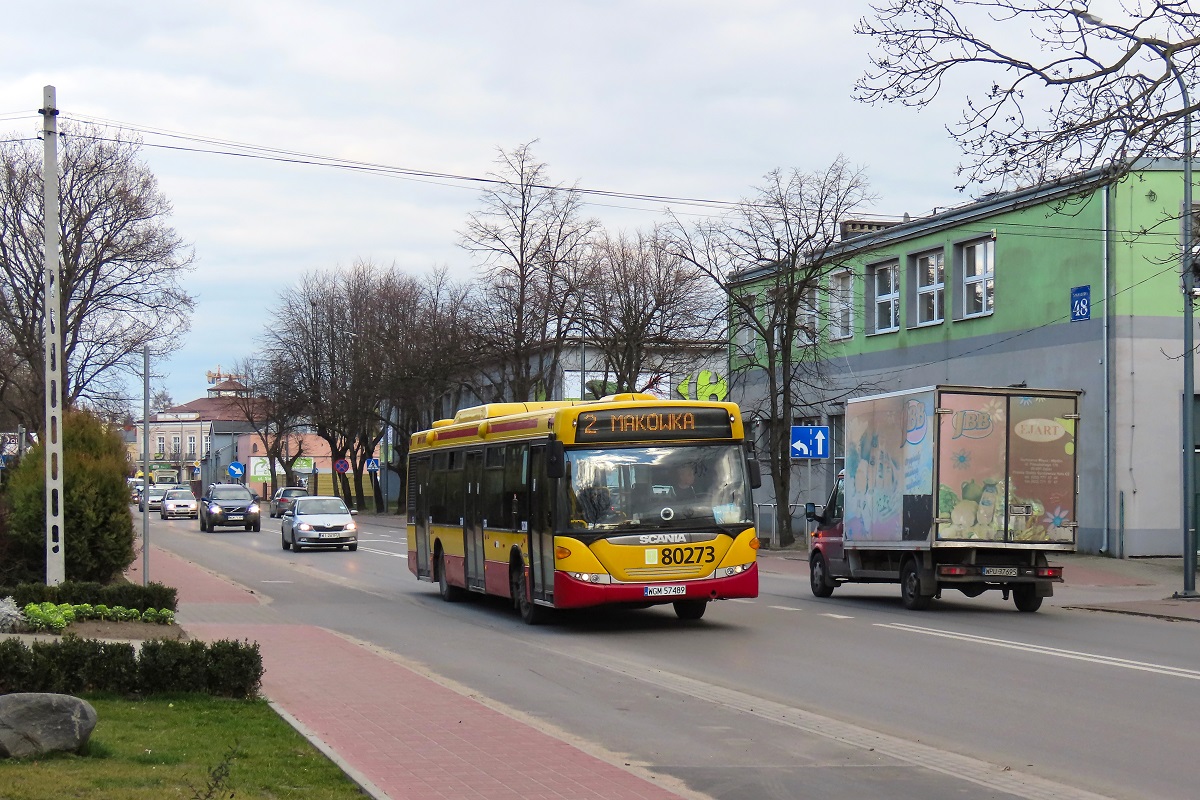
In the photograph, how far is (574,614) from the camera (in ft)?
63.3

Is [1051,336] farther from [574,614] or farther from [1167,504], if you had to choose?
[574,614]

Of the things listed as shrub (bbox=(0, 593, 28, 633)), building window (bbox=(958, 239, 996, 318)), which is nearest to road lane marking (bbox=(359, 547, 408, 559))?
building window (bbox=(958, 239, 996, 318))

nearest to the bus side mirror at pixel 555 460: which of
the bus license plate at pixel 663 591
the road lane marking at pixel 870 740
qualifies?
the bus license plate at pixel 663 591

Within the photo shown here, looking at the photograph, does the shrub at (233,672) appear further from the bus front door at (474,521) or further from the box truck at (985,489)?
the box truck at (985,489)

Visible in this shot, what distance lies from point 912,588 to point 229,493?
40.3m

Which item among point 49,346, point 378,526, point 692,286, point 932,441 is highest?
point 692,286

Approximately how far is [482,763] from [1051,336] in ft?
90.0

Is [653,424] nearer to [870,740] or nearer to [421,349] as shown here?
[870,740]

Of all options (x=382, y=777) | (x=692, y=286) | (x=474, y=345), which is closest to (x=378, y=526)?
(x=474, y=345)

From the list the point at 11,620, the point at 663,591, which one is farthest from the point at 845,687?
the point at 11,620

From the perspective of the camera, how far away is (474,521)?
20422 millimetres

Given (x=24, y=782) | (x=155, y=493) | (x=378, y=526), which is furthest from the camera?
(x=155, y=493)

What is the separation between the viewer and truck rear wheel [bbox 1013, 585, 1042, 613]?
65.3ft

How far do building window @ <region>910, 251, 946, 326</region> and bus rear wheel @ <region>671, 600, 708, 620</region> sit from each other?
2117 centimetres
